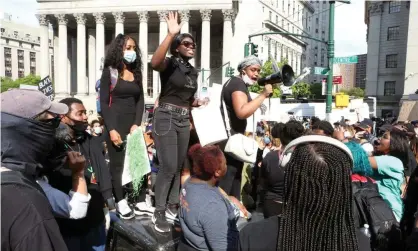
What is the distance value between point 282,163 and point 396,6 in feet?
172

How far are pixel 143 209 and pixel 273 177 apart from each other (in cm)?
Result: 159

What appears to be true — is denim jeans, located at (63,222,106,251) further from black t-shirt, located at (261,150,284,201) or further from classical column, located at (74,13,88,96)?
classical column, located at (74,13,88,96)

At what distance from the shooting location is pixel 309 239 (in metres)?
1.64

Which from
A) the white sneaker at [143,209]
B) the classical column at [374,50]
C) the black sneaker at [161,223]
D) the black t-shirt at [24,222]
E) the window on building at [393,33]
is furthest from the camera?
the classical column at [374,50]

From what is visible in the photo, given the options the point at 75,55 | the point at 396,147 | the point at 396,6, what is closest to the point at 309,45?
the point at 396,6

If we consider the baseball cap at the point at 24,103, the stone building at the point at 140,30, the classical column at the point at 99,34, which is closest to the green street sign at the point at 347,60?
the baseball cap at the point at 24,103

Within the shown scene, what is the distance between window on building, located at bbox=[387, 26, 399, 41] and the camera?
4631cm

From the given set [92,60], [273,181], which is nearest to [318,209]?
[273,181]

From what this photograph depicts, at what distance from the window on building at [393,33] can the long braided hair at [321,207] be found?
51.5 metres

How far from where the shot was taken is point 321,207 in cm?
163

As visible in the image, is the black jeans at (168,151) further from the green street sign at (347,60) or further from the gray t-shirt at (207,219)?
the green street sign at (347,60)

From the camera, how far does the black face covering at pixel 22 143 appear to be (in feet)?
5.46

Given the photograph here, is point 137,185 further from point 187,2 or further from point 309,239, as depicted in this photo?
point 187,2

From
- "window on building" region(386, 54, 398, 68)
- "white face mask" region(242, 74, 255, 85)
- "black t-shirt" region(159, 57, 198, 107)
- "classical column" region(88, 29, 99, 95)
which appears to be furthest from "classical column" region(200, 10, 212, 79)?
"black t-shirt" region(159, 57, 198, 107)
